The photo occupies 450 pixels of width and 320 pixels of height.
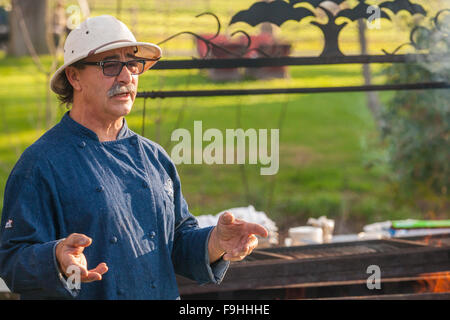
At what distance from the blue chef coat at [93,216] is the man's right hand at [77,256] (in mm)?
67

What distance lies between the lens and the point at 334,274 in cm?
341

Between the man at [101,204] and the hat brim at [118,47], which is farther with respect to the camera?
the hat brim at [118,47]

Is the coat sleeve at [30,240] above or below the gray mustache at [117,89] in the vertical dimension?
below

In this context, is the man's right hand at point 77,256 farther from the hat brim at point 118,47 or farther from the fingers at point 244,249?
the hat brim at point 118,47

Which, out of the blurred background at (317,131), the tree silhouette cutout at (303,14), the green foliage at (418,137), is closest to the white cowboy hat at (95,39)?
the blurred background at (317,131)

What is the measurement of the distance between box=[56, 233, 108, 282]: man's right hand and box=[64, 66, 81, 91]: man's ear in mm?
597

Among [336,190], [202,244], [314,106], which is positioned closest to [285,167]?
[336,190]

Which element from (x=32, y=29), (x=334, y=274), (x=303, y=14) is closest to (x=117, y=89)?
(x=303, y=14)

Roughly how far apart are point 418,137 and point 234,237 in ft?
11.2

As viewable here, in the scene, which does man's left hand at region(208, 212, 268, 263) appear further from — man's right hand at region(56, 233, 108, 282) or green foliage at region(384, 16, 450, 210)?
green foliage at region(384, 16, 450, 210)

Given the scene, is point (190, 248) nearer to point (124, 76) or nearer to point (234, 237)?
point (234, 237)

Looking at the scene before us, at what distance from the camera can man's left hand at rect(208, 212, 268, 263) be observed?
6.88 feet

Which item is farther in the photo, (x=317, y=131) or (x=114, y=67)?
(x=317, y=131)

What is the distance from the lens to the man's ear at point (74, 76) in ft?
7.34
